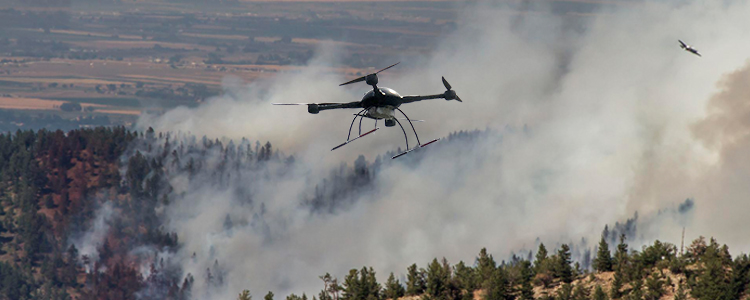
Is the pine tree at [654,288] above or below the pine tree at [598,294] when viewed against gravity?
above

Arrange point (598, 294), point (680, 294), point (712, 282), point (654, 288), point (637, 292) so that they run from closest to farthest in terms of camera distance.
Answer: point (712, 282), point (680, 294), point (637, 292), point (598, 294), point (654, 288)

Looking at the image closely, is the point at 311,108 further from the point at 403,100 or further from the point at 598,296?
the point at 598,296

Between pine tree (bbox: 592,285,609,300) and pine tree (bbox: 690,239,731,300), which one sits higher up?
pine tree (bbox: 690,239,731,300)

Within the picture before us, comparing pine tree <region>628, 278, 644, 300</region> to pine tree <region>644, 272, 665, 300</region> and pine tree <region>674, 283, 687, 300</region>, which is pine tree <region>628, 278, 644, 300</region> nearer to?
pine tree <region>644, 272, 665, 300</region>

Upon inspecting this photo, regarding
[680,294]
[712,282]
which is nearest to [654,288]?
[680,294]

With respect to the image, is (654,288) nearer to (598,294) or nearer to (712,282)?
(712,282)

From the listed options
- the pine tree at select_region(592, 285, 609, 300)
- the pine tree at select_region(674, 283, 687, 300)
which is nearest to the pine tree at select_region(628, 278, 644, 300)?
the pine tree at select_region(592, 285, 609, 300)

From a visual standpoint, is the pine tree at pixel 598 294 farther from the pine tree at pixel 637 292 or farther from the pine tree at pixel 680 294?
the pine tree at pixel 680 294

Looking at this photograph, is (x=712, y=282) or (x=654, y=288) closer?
(x=712, y=282)

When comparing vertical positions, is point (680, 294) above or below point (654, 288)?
below

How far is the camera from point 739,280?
191 meters

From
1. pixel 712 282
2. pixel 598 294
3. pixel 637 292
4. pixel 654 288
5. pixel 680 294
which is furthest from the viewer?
pixel 654 288

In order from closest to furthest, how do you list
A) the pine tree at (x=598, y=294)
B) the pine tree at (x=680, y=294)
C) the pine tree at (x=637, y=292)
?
the pine tree at (x=680, y=294) < the pine tree at (x=637, y=292) < the pine tree at (x=598, y=294)

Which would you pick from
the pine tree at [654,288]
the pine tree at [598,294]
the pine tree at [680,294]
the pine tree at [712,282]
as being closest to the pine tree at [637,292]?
the pine tree at [654,288]
